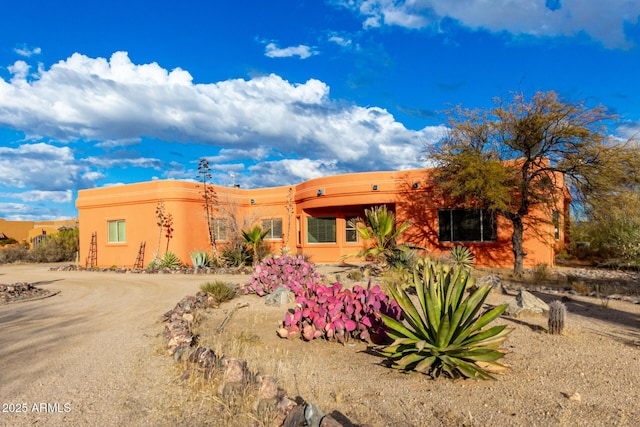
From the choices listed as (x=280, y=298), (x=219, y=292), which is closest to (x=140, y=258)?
(x=219, y=292)

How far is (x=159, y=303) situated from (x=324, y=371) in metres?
6.19

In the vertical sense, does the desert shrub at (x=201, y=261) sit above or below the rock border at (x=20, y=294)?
above

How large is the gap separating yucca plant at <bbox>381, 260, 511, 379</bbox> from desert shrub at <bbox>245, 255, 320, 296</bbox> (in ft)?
18.5

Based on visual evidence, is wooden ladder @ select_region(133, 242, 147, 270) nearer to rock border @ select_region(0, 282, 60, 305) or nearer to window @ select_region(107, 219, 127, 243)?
window @ select_region(107, 219, 127, 243)

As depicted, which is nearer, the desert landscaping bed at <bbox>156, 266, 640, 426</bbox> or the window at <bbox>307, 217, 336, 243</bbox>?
the desert landscaping bed at <bbox>156, 266, 640, 426</bbox>

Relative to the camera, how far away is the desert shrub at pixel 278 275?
10.7 metres

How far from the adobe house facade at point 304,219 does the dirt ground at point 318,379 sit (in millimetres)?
9409

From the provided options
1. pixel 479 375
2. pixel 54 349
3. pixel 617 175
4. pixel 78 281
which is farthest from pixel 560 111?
pixel 78 281

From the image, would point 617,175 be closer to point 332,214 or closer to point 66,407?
point 332,214

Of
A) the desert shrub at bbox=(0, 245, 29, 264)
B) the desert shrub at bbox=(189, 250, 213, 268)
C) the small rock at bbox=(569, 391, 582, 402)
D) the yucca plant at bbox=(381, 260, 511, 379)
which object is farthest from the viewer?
the desert shrub at bbox=(0, 245, 29, 264)

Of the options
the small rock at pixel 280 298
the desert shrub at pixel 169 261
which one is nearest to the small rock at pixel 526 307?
the small rock at pixel 280 298

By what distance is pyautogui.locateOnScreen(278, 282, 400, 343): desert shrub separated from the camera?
20.3ft

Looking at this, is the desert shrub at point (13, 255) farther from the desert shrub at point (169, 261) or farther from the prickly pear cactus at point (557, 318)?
the prickly pear cactus at point (557, 318)

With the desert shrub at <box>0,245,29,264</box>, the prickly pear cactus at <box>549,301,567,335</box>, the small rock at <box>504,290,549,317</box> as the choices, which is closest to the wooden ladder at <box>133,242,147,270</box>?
the desert shrub at <box>0,245,29,264</box>
